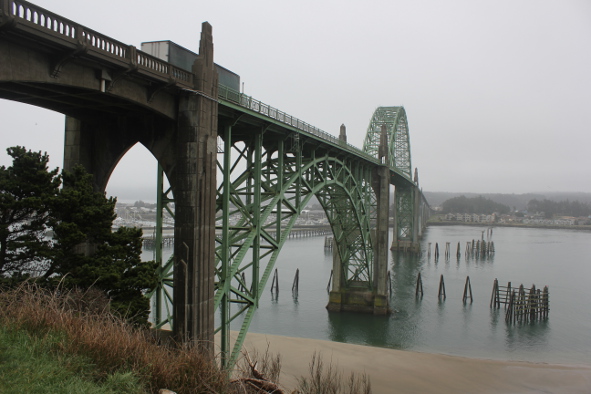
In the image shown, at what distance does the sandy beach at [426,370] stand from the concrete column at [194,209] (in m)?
7.16

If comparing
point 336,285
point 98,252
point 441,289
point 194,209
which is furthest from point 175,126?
point 441,289

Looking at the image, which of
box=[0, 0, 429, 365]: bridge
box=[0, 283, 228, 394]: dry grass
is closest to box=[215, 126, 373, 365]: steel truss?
box=[0, 0, 429, 365]: bridge

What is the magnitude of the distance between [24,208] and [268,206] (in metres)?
8.79

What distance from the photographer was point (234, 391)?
27.0 ft

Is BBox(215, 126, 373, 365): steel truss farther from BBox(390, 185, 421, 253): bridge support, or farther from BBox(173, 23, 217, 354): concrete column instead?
BBox(390, 185, 421, 253): bridge support

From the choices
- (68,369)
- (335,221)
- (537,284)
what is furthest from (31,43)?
(537,284)

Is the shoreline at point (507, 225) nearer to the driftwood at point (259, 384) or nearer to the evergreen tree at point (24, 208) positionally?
the evergreen tree at point (24, 208)

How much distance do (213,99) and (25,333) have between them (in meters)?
7.98

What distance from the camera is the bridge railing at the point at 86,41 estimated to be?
8250 mm

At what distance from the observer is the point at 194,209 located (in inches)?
505

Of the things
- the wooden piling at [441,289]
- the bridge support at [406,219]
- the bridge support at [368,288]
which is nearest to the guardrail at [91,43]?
the bridge support at [368,288]

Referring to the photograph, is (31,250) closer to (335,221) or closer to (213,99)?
(213,99)

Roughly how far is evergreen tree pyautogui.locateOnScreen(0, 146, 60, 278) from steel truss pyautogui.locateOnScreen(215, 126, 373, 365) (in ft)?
17.3

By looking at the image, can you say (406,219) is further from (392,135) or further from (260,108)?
(260,108)
